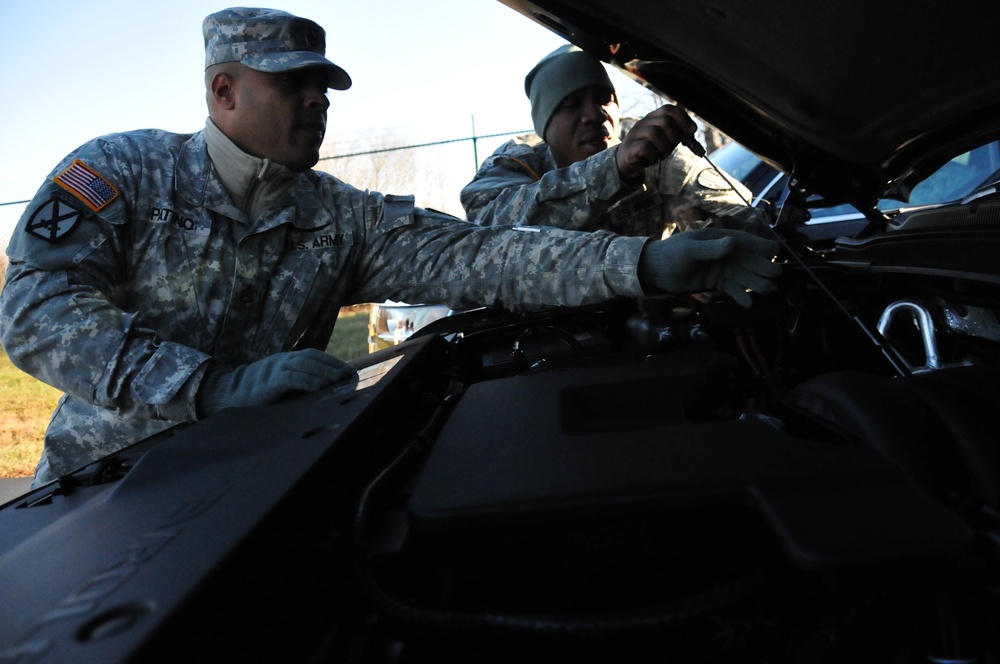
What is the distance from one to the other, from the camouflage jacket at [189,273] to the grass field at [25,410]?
2.56m

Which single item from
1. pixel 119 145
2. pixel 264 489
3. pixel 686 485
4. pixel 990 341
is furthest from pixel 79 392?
pixel 990 341

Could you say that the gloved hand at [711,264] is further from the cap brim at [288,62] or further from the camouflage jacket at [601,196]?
the cap brim at [288,62]

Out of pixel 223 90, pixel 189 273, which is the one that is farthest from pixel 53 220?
pixel 223 90

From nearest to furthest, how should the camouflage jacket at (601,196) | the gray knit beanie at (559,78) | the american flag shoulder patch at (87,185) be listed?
the american flag shoulder patch at (87,185) < the camouflage jacket at (601,196) < the gray knit beanie at (559,78)

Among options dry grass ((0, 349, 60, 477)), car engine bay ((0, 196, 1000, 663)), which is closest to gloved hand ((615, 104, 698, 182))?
car engine bay ((0, 196, 1000, 663))

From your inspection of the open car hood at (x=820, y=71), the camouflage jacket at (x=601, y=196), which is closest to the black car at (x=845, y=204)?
the camouflage jacket at (x=601, y=196)

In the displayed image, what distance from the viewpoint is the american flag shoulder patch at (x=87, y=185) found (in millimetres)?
1537

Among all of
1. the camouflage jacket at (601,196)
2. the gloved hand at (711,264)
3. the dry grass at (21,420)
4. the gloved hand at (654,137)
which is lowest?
the dry grass at (21,420)

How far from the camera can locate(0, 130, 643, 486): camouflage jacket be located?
138 centimetres

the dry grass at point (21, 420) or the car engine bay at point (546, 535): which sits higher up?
the car engine bay at point (546, 535)

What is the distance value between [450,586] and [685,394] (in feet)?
1.38

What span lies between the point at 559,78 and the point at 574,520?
7.72 feet

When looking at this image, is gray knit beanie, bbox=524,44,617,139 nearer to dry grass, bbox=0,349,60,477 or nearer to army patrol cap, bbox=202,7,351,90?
army patrol cap, bbox=202,7,351,90

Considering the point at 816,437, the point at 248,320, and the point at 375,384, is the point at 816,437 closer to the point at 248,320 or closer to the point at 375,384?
the point at 375,384
